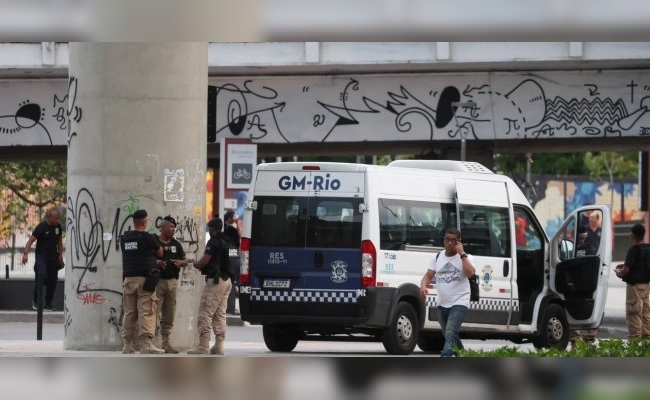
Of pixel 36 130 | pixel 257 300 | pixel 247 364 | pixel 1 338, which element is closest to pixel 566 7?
pixel 247 364

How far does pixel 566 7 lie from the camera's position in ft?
21.9

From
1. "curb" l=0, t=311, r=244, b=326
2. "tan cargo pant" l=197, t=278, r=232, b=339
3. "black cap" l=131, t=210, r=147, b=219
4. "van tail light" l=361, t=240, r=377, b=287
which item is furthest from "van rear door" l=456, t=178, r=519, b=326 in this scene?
"curb" l=0, t=311, r=244, b=326

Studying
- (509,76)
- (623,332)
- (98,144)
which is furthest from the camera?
(509,76)

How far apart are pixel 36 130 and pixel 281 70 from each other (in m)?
5.19

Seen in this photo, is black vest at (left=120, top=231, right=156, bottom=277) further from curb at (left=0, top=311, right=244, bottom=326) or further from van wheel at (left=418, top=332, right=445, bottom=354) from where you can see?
curb at (left=0, top=311, right=244, bottom=326)

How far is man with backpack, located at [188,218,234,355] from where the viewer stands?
56.2 feet

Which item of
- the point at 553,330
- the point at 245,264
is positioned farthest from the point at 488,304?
the point at 245,264

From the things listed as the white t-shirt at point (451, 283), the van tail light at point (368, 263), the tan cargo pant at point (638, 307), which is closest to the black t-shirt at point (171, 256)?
the van tail light at point (368, 263)

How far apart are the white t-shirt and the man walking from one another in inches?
132

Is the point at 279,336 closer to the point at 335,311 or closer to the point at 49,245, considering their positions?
the point at 335,311

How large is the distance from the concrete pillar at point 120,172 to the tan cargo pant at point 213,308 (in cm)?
47

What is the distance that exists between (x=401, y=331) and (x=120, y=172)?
4.12m

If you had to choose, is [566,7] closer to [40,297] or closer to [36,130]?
[40,297]

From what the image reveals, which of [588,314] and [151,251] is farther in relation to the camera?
[588,314]
